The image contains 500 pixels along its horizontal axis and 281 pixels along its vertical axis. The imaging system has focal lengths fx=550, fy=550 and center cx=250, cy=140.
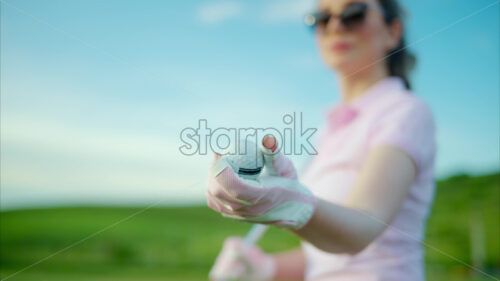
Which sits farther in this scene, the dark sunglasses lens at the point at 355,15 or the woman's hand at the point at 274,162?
the dark sunglasses lens at the point at 355,15

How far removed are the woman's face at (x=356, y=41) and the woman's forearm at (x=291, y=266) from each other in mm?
636

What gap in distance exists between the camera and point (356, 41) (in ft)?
5.06

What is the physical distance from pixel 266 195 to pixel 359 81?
82cm

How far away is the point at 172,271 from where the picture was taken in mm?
6480

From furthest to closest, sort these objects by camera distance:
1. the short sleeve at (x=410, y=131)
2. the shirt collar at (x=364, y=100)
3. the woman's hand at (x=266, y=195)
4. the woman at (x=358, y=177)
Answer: the shirt collar at (x=364, y=100) < the short sleeve at (x=410, y=131) < the woman at (x=358, y=177) < the woman's hand at (x=266, y=195)

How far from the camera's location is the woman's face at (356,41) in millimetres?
1532

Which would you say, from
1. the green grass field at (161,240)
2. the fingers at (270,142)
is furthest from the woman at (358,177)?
the green grass field at (161,240)

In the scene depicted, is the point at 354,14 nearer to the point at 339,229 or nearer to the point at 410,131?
the point at 410,131

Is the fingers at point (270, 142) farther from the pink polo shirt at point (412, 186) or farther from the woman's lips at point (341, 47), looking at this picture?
the woman's lips at point (341, 47)

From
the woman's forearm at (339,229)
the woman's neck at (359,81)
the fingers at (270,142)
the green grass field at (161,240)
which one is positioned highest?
the woman's neck at (359,81)

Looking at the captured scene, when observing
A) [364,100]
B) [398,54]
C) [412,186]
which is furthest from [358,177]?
[398,54]

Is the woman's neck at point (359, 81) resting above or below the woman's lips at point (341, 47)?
below

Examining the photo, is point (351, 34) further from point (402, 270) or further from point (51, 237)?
point (51, 237)

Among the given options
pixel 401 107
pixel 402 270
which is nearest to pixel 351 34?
pixel 401 107
